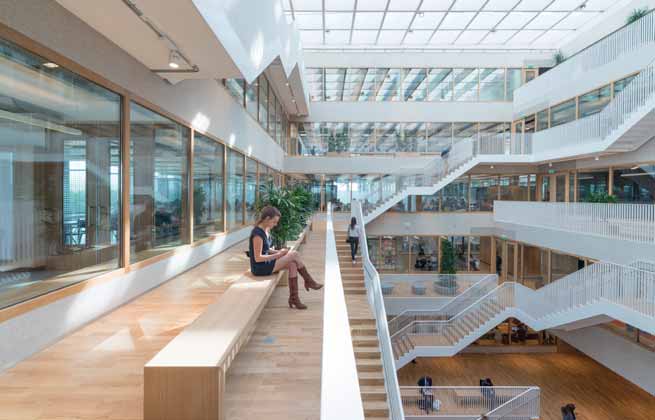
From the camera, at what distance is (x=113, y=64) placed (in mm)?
4672

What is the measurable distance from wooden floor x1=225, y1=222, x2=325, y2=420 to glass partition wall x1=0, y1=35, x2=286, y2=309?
2062 mm

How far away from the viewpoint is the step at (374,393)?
6098 millimetres

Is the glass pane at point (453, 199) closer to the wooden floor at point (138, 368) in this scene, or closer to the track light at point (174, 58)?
the wooden floor at point (138, 368)

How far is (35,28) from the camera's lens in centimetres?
347

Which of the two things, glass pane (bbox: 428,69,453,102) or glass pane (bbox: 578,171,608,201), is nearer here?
glass pane (bbox: 578,171,608,201)

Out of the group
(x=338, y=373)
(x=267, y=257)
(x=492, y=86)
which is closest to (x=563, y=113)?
(x=492, y=86)

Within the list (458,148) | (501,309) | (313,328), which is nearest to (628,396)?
(501,309)

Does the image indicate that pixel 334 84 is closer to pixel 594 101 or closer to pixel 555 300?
pixel 594 101

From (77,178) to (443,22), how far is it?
18.0 metres

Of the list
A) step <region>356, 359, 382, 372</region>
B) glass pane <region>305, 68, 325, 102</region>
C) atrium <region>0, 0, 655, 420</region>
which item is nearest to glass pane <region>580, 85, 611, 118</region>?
atrium <region>0, 0, 655, 420</region>

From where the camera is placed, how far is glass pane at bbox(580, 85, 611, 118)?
47.6 feet

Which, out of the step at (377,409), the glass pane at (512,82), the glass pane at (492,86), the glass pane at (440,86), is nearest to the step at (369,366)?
the step at (377,409)

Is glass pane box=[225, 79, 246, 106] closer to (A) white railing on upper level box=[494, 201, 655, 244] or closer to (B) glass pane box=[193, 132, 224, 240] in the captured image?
(B) glass pane box=[193, 132, 224, 240]

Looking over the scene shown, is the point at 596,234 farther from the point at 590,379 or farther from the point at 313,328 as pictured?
the point at 313,328
